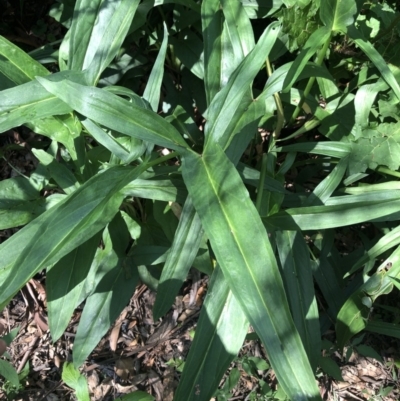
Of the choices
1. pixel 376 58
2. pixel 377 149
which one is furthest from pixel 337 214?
pixel 376 58

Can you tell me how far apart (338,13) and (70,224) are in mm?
898

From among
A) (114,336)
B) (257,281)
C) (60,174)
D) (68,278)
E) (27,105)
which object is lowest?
(114,336)

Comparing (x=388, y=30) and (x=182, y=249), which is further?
(x=388, y=30)

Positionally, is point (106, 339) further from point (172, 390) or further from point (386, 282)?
point (386, 282)

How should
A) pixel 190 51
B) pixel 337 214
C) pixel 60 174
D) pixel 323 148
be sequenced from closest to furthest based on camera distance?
pixel 337 214 < pixel 60 174 < pixel 323 148 < pixel 190 51

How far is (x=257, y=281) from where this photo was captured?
91 centimetres

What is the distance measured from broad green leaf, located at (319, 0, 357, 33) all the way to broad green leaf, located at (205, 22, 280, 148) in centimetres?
18

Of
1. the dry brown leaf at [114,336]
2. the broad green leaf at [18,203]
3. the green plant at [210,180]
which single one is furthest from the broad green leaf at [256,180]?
the dry brown leaf at [114,336]

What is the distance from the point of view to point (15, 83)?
4.36 ft

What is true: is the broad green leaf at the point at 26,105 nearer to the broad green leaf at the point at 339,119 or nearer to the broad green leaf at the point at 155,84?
the broad green leaf at the point at 155,84

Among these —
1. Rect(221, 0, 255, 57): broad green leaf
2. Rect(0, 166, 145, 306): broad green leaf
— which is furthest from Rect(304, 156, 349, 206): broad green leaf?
Rect(0, 166, 145, 306): broad green leaf

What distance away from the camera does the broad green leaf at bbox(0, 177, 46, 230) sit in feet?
4.45

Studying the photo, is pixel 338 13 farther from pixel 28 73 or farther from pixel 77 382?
pixel 77 382

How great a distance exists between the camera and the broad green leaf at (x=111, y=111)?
1.01 metres
